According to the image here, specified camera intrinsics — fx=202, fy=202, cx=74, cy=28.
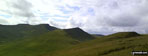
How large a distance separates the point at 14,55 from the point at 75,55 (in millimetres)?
101373

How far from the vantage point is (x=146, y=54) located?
59.5 metres

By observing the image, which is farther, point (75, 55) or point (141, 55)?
point (75, 55)

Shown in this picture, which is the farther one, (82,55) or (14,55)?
(14,55)

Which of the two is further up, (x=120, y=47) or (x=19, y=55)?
(x=120, y=47)

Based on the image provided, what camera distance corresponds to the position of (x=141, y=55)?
5847cm

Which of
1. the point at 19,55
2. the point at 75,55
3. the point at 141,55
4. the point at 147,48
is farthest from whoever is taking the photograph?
the point at 19,55

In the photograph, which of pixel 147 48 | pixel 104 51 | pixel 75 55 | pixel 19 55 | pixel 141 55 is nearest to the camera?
pixel 141 55

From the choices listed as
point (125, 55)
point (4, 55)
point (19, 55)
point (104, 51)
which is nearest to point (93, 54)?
point (104, 51)

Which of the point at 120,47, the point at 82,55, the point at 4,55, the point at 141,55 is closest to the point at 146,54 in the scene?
the point at 141,55

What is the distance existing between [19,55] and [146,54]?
12964cm

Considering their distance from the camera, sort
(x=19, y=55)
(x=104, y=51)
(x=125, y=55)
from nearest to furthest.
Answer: (x=125, y=55), (x=104, y=51), (x=19, y=55)

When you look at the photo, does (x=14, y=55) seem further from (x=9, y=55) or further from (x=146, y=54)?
(x=146, y=54)

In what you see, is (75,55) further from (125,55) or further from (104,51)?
(125,55)

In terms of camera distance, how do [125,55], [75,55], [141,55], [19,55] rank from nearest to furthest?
[141,55] → [125,55] → [75,55] → [19,55]
